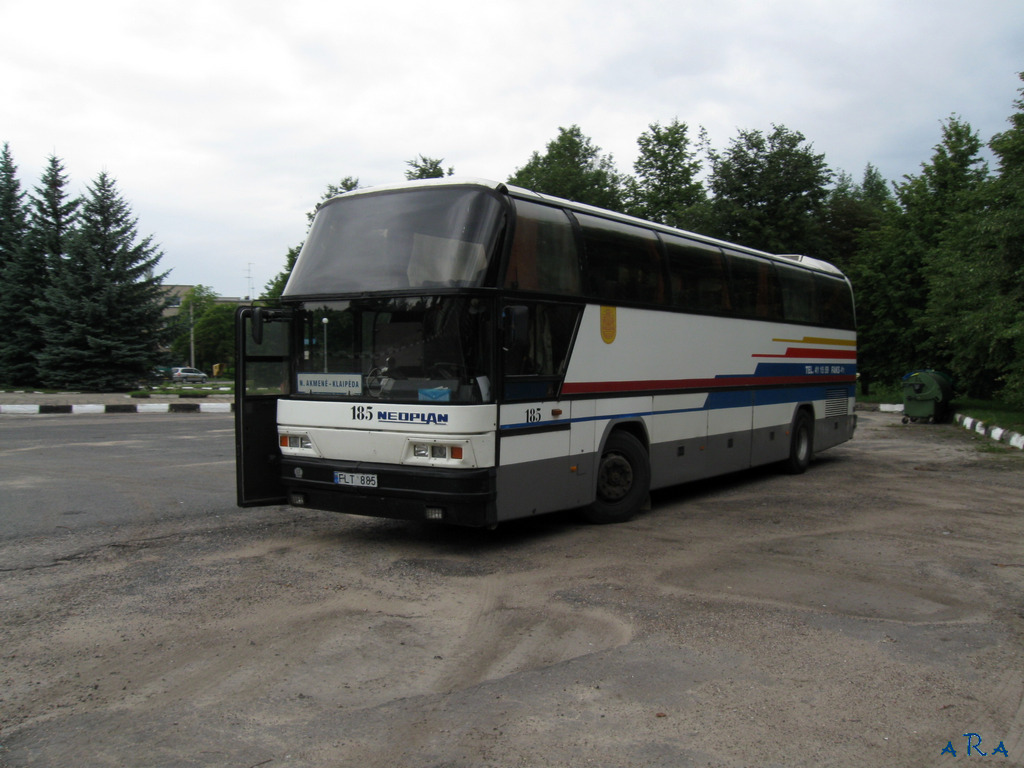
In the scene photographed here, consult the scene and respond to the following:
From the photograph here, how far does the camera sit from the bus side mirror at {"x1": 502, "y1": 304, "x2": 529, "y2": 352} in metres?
7.59

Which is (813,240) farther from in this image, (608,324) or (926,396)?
(608,324)

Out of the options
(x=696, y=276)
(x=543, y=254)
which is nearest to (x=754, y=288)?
(x=696, y=276)

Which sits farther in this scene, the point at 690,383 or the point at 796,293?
the point at 796,293

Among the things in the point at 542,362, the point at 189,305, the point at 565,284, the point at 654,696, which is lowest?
the point at 654,696

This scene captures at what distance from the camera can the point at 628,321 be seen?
31.2 ft

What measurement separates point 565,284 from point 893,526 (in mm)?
4442

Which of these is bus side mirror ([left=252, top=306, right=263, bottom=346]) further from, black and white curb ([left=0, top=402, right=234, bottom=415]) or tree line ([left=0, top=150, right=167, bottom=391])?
tree line ([left=0, top=150, right=167, bottom=391])

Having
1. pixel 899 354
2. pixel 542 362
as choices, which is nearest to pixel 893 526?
pixel 542 362

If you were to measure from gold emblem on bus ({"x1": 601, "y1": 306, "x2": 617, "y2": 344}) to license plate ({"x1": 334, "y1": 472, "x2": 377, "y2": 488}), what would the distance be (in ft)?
9.41

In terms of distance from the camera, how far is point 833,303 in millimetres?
15516

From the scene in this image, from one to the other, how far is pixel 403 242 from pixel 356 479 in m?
2.16

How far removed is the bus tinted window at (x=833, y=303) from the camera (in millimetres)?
14906

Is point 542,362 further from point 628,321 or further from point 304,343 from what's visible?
point 304,343

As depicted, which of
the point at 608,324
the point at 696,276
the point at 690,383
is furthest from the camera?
the point at 696,276
